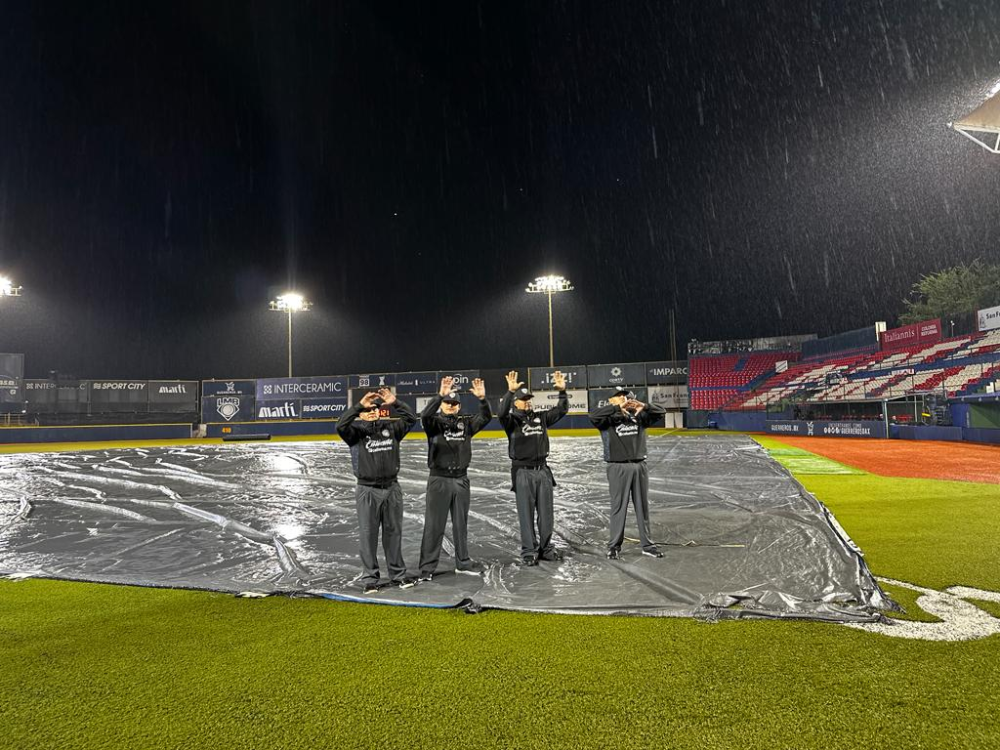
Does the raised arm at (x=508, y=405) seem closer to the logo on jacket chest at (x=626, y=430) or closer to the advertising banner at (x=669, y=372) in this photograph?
the logo on jacket chest at (x=626, y=430)

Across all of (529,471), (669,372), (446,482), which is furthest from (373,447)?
(669,372)

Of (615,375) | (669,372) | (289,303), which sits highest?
(289,303)

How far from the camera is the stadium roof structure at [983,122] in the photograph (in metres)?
20.2

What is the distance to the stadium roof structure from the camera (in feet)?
66.2

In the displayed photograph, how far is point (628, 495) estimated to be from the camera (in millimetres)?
5855

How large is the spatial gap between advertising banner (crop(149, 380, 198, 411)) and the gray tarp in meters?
22.7

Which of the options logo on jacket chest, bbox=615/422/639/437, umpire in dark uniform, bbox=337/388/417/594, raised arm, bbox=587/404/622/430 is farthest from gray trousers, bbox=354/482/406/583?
logo on jacket chest, bbox=615/422/639/437

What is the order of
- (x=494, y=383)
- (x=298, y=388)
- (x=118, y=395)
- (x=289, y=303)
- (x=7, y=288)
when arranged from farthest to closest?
1. (x=289, y=303)
2. (x=494, y=383)
3. (x=298, y=388)
4. (x=7, y=288)
5. (x=118, y=395)

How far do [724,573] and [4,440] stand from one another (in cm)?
3444

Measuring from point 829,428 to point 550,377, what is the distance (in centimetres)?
1714

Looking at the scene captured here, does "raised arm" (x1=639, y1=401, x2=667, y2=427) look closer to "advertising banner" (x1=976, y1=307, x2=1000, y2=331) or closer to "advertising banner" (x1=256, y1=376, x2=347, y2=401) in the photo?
"advertising banner" (x1=976, y1=307, x2=1000, y2=331)

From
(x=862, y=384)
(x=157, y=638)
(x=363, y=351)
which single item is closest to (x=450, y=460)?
(x=157, y=638)

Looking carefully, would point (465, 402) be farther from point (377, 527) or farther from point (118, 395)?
point (377, 527)

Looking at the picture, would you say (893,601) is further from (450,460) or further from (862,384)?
(862,384)
